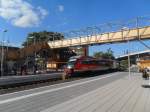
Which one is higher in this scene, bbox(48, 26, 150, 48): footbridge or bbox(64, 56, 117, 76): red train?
bbox(48, 26, 150, 48): footbridge

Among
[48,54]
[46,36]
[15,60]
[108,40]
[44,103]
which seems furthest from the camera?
[46,36]

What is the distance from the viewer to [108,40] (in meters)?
50.8

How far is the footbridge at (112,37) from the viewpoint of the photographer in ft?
147

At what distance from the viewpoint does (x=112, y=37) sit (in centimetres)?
4991

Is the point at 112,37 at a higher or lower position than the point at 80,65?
higher

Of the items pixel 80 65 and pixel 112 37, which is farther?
pixel 112 37

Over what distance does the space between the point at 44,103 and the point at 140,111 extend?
13.9 ft

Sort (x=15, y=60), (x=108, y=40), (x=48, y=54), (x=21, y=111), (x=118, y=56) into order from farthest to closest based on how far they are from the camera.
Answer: (x=118, y=56)
(x=48, y=54)
(x=15, y=60)
(x=108, y=40)
(x=21, y=111)

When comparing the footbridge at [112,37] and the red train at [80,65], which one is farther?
the footbridge at [112,37]

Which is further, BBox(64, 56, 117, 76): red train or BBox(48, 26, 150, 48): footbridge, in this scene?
BBox(48, 26, 150, 48): footbridge

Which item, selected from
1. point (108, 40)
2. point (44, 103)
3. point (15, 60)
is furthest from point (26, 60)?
point (44, 103)

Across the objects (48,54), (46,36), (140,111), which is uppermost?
(46,36)

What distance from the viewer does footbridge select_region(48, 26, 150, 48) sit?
44812mm

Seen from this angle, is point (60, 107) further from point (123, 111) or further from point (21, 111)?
point (123, 111)
